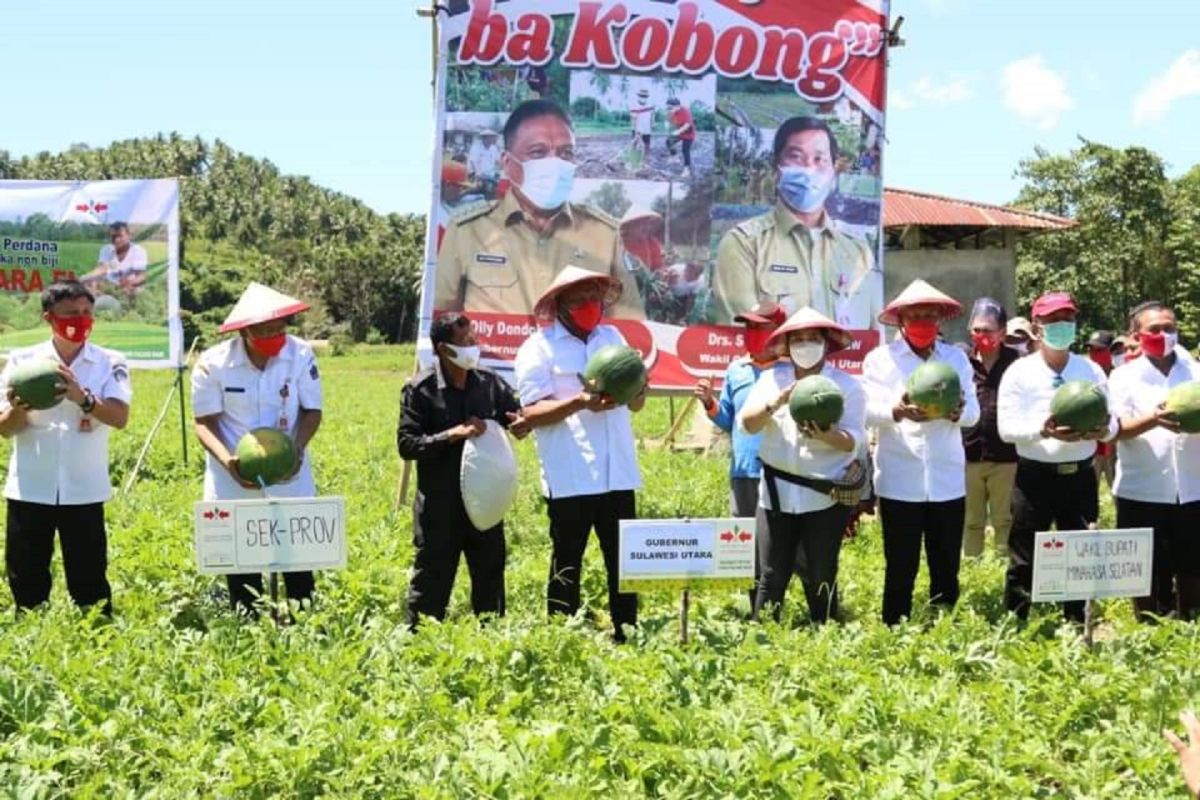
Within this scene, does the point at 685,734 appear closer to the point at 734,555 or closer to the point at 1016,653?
the point at 734,555

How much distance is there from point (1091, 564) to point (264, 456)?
4095 millimetres

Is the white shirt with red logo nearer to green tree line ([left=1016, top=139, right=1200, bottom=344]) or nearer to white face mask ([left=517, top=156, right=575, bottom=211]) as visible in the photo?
white face mask ([left=517, top=156, right=575, bottom=211])

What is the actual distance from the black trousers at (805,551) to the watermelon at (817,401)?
594 millimetres

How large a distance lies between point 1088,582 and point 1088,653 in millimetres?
439

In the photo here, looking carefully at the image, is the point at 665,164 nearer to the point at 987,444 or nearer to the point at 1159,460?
the point at 987,444

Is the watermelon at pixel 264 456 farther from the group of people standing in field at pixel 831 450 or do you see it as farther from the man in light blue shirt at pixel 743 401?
the man in light blue shirt at pixel 743 401

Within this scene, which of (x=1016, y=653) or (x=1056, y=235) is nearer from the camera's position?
(x=1016, y=653)

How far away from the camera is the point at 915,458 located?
5848mm

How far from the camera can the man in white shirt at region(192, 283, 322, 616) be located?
18.6ft

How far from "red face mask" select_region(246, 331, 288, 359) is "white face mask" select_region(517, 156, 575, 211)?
3.44 m

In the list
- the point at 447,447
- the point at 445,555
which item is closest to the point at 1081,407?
the point at 447,447

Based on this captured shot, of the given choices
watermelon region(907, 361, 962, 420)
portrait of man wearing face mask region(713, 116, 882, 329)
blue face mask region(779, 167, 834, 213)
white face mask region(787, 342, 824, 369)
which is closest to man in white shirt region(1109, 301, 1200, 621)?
watermelon region(907, 361, 962, 420)

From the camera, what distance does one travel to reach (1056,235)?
37.9 meters

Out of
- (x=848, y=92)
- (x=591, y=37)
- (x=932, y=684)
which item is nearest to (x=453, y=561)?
(x=932, y=684)
